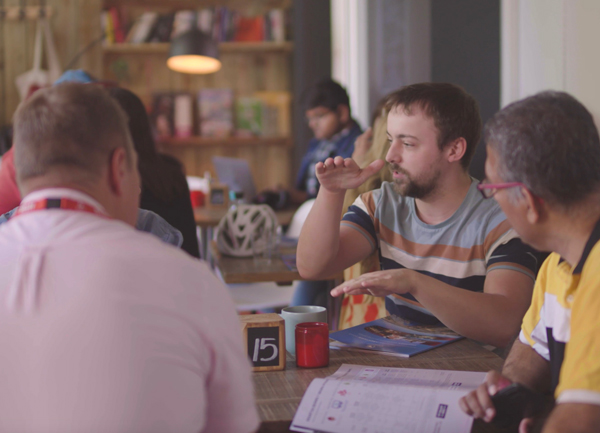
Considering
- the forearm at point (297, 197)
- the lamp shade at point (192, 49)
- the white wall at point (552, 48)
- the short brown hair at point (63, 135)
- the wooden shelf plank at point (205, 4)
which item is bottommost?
Answer: the forearm at point (297, 197)

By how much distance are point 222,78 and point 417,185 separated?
4.62m

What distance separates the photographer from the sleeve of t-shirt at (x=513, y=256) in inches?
57.1

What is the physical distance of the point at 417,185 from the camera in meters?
1.62

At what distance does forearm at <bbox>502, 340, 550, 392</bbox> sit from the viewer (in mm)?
1048

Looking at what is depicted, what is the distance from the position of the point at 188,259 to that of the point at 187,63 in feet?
14.6

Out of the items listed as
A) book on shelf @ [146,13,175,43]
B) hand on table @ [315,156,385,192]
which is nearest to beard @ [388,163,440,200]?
hand on table @ [315,156,385,192]

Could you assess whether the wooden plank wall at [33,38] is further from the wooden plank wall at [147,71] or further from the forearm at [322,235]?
the forearm at [322,235]

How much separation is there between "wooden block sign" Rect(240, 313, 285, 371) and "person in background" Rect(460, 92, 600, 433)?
0.39 meters

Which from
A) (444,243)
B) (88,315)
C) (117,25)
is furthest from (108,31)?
(88,315)

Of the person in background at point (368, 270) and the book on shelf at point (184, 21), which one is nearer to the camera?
the person in background at point (368, 270)

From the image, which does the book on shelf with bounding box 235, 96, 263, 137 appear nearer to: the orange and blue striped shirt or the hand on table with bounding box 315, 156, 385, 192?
the orange and blue striped shirt

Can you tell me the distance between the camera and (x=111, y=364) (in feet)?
2.10

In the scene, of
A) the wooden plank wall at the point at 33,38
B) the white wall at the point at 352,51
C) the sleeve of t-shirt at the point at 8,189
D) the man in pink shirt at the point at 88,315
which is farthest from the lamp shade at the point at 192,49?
the man in pink shirt at the point at 88,315

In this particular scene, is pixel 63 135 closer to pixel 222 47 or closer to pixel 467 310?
pixel 467 310
